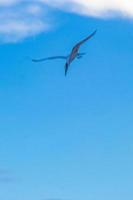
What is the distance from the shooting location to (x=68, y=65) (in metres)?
60.3

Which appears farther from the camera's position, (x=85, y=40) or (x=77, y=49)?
(x=77, y=49)

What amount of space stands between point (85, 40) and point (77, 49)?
467 centimetres

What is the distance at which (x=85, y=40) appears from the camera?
5912 centimetres

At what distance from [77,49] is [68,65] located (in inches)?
163

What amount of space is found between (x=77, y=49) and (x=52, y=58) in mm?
3244

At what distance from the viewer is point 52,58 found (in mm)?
64062

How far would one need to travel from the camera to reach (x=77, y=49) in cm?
6369

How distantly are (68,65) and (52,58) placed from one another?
14.2 feet

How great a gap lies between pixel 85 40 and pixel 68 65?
11.7 feet

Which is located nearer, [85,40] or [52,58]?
[85,40]
